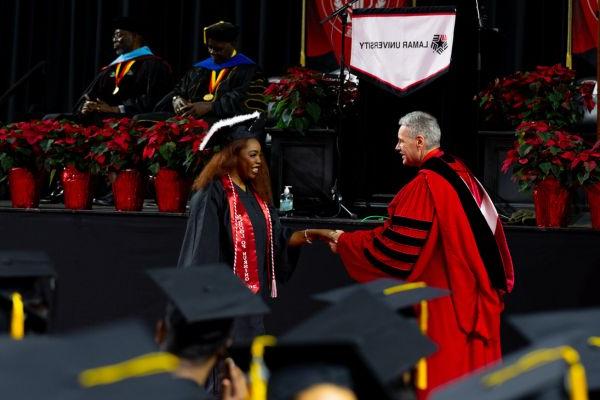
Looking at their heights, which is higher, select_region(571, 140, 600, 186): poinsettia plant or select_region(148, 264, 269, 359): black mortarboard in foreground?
select_region(571, 140, 600, 186): poinsettia plant

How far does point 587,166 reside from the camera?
6.02 meters

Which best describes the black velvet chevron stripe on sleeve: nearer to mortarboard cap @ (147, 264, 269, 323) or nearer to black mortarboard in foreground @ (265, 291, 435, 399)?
mortarboard cap @ (147, 264, 269, 323)

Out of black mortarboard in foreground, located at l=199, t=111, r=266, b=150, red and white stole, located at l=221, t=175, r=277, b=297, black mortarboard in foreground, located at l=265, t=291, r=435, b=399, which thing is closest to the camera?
black mortarboard in foreground, located at l=265, t=291, r=435, b=399

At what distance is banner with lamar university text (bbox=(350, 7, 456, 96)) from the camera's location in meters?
6.79

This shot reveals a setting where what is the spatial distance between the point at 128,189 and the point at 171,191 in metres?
0.32

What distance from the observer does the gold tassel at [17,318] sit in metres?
2.92

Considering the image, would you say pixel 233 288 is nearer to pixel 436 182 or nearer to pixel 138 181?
pixel 436 182

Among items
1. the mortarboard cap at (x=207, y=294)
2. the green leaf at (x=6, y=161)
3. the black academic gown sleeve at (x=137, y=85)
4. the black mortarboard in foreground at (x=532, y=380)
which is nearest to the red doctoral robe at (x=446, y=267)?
the mortarboard cap at (x=207, y=294)

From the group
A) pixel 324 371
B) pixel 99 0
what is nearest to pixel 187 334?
pixel 324 371

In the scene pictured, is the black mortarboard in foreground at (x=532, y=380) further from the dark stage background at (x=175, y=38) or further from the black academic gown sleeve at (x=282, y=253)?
the dark stage background at (x=175, y=38)

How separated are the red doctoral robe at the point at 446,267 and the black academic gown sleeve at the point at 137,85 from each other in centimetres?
454

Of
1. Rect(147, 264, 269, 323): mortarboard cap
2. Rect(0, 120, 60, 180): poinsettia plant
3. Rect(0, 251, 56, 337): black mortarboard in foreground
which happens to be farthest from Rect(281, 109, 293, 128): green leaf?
Rect(0, 251, 56, 337): black mortarboard in foreground

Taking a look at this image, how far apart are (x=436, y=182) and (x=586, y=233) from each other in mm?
1488

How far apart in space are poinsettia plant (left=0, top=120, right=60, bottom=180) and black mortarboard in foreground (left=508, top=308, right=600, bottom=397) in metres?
4.99
